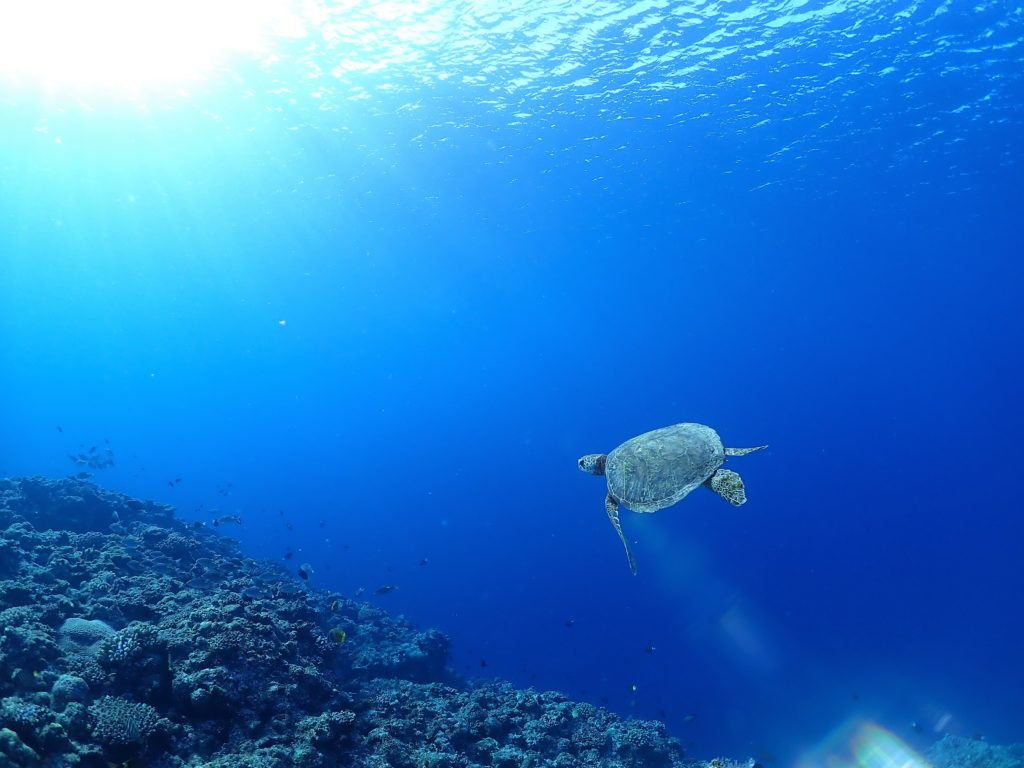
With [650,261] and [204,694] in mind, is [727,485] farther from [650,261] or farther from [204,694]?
[650,261]

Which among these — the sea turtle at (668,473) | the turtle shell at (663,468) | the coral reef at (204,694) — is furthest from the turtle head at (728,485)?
the coral reef at (204,694)

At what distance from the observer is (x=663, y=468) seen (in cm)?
784

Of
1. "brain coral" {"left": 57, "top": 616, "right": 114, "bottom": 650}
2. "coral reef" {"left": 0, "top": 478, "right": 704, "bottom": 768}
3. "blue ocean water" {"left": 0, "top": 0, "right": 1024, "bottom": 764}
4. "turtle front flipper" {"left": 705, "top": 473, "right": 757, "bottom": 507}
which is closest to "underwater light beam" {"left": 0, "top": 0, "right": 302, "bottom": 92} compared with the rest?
"blue ocean water" {"left": 0, "top": 0, "right": 1024, "bottom": 764}

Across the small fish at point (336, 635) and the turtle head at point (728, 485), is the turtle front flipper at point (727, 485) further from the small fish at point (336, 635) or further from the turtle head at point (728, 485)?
the small fish at point (336, 635)

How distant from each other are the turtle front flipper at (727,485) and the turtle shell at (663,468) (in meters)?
0.11

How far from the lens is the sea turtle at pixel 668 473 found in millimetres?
7680

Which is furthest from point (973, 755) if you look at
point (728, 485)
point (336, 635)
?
point (336, 635)

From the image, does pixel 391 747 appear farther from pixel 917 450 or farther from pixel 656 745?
pixel 917 450

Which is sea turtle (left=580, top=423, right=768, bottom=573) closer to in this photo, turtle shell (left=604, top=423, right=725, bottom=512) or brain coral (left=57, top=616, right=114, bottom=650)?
turtle shell (left=604, top=423, right=725, bottom=512)

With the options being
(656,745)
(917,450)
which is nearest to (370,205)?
(656,745)

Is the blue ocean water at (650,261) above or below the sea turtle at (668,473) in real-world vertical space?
above

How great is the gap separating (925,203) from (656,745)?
47.1 meters

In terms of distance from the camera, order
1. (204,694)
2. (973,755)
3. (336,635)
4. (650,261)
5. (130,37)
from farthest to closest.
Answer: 1. (650,261)
2. (130,37)
3. (973,755)
4. (336,635)
5. (204,694)

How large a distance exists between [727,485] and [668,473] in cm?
84
